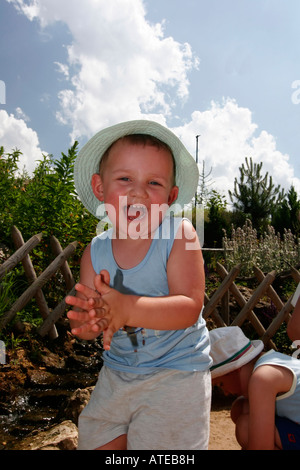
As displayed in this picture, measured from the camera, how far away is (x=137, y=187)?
123cm

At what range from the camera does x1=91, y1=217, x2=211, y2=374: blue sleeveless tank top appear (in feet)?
3.98

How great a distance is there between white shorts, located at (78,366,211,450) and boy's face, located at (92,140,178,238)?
1.59 ft

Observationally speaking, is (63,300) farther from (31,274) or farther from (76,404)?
(76,404)

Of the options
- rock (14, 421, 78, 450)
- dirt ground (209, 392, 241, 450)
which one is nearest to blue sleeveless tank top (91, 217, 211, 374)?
rock (14, 421, 78, 450)

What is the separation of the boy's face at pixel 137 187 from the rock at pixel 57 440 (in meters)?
1.05

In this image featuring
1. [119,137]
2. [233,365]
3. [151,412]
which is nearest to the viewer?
Answer: [151,412]

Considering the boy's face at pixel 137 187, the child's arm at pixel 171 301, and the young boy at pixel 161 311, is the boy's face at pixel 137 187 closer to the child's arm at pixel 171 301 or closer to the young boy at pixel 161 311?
the young boy at pixel 161 311

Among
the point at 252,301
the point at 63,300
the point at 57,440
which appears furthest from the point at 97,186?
the point at 252,301

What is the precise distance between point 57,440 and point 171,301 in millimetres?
1127

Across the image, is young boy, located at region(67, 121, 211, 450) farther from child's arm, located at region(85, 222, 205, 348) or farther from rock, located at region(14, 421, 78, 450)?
rock, located at region(14, 421, 78, 450)

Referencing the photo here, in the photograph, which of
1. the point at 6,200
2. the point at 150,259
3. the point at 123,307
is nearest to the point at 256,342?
the point at 150,259

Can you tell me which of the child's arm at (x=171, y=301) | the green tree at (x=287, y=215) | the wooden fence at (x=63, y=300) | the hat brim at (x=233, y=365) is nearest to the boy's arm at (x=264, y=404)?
the hat brim at (x=233, y=365)

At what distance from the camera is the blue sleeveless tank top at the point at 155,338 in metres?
1.21
